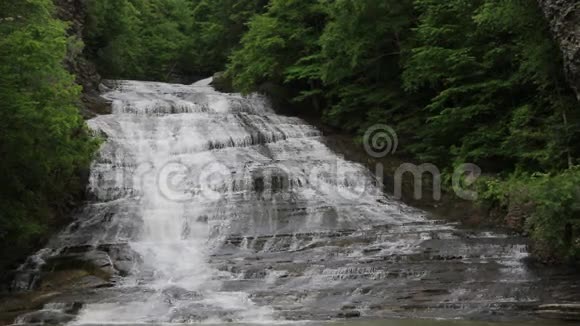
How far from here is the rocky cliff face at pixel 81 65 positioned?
79.2 ft

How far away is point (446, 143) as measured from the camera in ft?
64.6

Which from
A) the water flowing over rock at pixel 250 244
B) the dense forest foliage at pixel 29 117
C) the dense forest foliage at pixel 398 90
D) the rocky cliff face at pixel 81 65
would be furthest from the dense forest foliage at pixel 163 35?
the dense forest foliage at pixel 29 117

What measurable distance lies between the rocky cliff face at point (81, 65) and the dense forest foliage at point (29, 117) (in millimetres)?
8471

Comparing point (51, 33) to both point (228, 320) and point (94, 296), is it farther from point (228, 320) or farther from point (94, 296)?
point (228, 320)

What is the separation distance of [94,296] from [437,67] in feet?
42.4

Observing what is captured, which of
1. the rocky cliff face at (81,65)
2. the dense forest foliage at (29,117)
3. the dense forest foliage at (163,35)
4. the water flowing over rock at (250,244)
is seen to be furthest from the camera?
the dense forest foliage at (163,35)

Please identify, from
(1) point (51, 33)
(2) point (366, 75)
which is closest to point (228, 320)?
(1) point (51, 33)

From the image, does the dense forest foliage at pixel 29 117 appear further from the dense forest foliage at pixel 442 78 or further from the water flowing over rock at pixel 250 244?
the dense forest foliage at pixel 442 78

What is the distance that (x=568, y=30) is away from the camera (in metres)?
13.2

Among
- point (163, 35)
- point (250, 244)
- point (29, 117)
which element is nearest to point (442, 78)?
point (250, 244)

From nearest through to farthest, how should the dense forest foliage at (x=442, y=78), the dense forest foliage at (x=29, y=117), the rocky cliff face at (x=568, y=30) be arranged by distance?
the dense forest foliage at (x=29, y=117), the rocky cliff face at (x=568, y=30), the dense forest foliage at (x=442, y=78)

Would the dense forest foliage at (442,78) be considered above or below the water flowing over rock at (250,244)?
above

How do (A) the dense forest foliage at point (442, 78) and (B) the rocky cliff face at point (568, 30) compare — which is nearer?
(B) the rocky cliff face at point (568, 30)

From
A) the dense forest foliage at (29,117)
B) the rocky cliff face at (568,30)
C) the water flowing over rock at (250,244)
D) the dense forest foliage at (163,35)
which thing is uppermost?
the dense forest foliage at (163,35)
